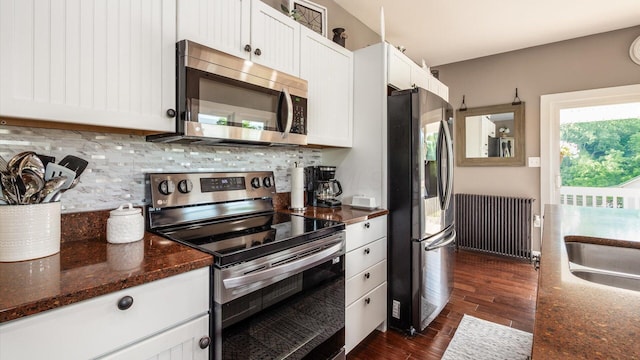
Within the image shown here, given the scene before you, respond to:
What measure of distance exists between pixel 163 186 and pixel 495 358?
6.89ft

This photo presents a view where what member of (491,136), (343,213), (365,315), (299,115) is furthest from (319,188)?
(491,136)

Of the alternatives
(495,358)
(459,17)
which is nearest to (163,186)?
(495,358)

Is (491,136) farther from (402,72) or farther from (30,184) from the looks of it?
(30,184)

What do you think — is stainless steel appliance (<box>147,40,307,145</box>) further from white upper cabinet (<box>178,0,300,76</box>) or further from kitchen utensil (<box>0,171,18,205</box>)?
kitchen utensil (<box>0,171,18,205</box>)

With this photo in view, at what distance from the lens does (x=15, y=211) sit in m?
0.93

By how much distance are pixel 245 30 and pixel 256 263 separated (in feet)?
3.76

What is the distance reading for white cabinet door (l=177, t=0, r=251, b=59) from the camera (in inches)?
52.2

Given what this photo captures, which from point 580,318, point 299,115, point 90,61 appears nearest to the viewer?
point 580,318

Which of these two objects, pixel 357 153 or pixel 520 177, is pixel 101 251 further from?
pixel 520 177

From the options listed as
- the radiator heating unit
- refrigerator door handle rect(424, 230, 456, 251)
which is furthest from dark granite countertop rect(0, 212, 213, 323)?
the radiator heating unit

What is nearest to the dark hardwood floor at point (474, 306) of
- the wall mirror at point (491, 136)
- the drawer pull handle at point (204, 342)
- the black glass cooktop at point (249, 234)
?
the black glass cooktop at point (249, 234)

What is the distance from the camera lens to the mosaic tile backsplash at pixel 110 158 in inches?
45.9

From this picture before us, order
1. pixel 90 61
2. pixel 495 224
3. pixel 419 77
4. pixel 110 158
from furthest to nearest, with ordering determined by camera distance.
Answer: pixel 495 224 → pixel 419 77 → pixel 110 158 → pixel 90 61

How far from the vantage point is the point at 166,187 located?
Result: 4.85ft
